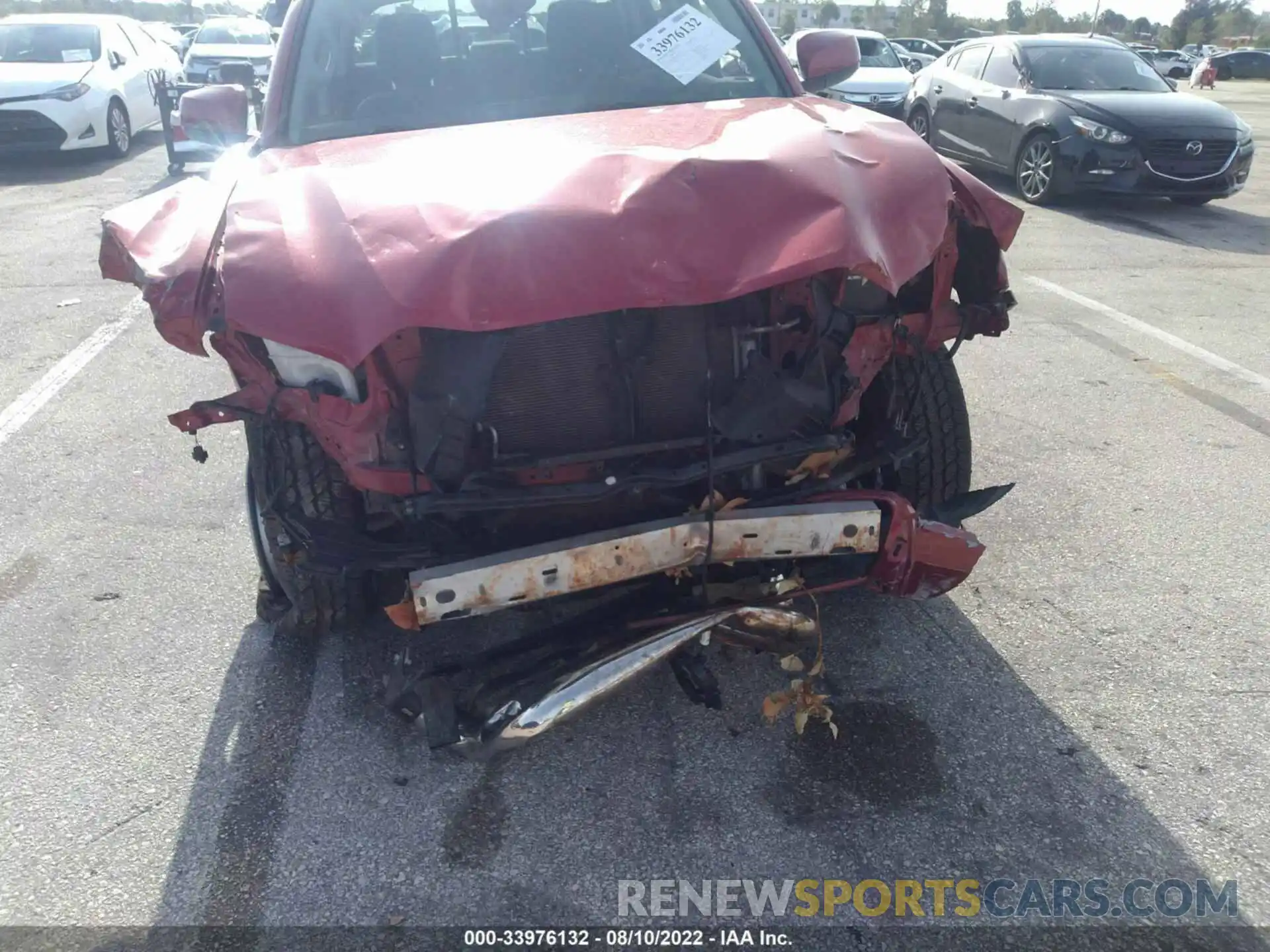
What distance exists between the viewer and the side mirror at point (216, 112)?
3730mm

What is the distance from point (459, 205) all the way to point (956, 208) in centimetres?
138

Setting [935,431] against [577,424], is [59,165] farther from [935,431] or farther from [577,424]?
[935,431]

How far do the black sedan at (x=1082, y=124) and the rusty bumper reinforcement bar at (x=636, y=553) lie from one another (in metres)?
8.02

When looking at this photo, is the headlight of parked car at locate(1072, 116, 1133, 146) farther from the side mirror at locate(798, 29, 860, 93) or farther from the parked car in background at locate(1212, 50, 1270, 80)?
the parked car in background at locate(1212, 50, 1270, 80)

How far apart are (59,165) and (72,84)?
1304 mm

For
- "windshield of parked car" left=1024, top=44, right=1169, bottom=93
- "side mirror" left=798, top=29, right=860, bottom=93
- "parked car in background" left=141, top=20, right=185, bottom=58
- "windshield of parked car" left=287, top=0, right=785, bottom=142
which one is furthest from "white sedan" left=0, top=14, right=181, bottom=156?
"windshield of parked car" left=1024, top=44, right=1169, bottom=93

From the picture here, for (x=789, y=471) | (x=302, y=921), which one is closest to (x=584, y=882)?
(x=302, y=921)

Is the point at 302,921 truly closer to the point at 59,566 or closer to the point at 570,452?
the point at 570,452

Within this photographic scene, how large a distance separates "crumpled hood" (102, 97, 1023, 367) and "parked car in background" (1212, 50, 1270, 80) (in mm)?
37313

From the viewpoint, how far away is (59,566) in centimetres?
351

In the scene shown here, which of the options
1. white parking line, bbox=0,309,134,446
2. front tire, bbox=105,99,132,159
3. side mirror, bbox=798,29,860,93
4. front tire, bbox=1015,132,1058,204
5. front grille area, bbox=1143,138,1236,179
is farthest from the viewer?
front tire, bbox=105,99,132,159

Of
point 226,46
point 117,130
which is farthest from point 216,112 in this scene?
point 226,46

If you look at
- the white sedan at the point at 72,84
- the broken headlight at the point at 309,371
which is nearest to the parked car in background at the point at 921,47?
the white sedan at the point at 72,84

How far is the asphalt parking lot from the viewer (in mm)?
2256
